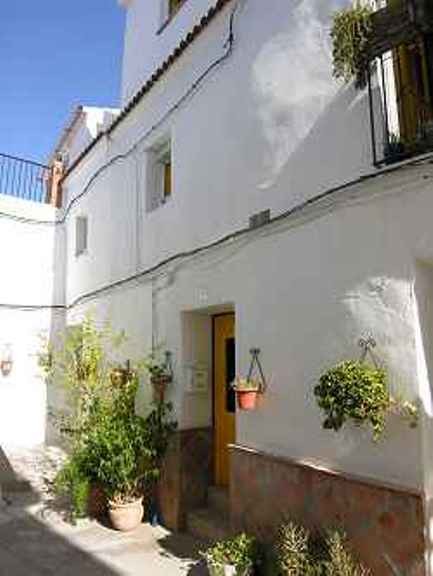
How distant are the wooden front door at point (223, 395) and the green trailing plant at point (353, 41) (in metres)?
3.79

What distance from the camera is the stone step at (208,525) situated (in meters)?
7.71

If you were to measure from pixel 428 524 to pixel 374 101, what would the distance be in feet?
12.2

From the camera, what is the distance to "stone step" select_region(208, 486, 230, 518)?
8.14m

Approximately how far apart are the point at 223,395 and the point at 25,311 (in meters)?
7.44

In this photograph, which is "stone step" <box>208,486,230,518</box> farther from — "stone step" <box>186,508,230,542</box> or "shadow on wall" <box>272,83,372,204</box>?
"shadow on wall" <box>272,83,372,204</box>

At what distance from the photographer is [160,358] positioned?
9.43m

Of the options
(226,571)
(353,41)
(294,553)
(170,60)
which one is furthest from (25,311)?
(353,41)

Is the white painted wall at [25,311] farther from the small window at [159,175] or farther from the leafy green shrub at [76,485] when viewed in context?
the small window at [159,175]

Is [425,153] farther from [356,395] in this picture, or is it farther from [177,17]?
[177,17]

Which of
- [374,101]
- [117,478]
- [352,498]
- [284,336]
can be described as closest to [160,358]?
[117,478]

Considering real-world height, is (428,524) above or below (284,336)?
below

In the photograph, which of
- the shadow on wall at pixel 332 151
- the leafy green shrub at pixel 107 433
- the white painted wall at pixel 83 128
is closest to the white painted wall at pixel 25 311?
the white painted wall at pixel 83 128

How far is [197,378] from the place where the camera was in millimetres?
8773

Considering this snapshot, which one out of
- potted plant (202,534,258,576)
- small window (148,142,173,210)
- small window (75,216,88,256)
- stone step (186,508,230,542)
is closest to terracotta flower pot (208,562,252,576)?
potted plant (202,534,258,576)
